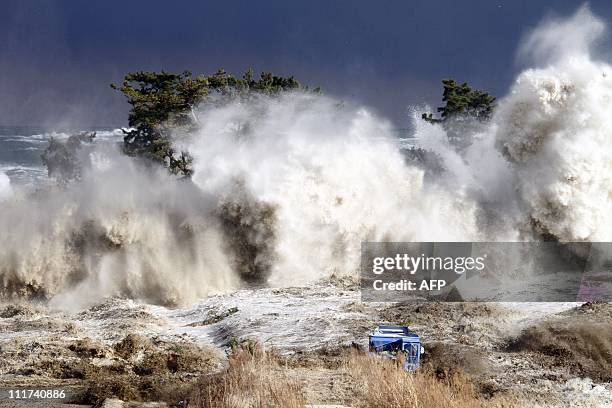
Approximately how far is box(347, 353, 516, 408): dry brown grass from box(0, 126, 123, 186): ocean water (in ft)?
184

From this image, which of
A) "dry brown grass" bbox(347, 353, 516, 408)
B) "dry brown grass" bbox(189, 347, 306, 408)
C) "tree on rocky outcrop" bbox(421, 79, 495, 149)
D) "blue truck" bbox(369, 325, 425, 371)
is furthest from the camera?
"tree on rocky outcrop" bbox(421, 79, 495, 149)

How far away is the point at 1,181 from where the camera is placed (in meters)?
67.8

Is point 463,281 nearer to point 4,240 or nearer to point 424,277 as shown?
point 424,277

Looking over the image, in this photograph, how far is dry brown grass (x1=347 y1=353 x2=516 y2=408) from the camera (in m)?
9.67

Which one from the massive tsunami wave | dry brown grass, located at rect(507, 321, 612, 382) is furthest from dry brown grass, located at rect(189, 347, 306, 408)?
the massive tsunami wave

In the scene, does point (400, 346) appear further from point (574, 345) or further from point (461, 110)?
point (461, 110)

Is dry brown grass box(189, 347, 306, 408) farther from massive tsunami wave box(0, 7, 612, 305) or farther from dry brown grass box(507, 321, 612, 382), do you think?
massive tsunami wave box(0, 7, 612, 305)

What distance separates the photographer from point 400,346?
13633 millimetres

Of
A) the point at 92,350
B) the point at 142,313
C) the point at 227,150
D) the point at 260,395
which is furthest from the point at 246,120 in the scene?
the point at 260,395

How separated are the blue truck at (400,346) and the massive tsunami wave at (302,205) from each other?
10.4 m

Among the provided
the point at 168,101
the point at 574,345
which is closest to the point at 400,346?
the point at 574,345

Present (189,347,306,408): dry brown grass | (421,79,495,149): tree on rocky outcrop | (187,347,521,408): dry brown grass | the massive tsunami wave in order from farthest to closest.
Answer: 1. (421,79,495,149): tree on rocky outcrop
2. the massive tsunami wave
3. (189,347,306,408): dry brown grass
4. (187,347,521,408): dry brown grass

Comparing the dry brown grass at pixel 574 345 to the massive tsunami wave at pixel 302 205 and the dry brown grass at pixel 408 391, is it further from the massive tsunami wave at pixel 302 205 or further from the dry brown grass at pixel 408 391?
the massive tsunami wave at pixel 302 205

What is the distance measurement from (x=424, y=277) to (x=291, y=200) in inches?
211
